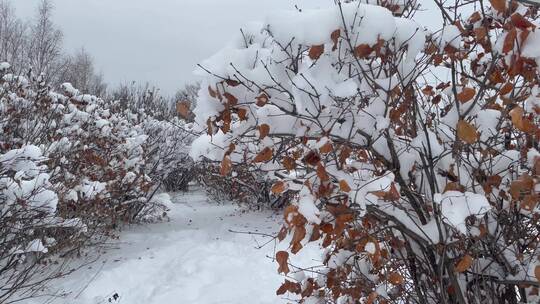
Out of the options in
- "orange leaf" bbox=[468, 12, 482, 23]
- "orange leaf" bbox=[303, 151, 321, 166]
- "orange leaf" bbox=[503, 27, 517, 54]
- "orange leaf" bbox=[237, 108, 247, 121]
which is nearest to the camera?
"orange leaf" bbox=[503, 27, 517, 54]

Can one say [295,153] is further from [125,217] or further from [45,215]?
[125,217]

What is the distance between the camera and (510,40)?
1.40 metres

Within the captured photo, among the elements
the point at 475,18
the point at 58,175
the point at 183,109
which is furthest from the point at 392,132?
the point at 58,175

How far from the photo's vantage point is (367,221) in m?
2.06

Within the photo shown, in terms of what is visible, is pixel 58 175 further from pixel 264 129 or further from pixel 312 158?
pixel 312 158

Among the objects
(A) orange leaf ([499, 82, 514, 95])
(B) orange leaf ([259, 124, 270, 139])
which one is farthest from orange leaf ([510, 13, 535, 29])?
(B) orange leaf ([259, 124, 270, 139])

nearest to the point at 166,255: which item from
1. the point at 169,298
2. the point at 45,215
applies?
the point at 169,298

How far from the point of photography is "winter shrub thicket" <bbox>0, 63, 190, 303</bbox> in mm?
3945

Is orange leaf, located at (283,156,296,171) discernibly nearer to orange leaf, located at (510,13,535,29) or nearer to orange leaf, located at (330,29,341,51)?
orange leaf, located at (330,29,341,51)

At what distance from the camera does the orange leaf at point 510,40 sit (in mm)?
1391

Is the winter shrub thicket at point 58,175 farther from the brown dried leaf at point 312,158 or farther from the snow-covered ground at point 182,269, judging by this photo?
the brown dried leaf at point 312,158

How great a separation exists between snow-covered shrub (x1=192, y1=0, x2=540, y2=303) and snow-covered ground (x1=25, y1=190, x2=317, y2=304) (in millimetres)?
2707

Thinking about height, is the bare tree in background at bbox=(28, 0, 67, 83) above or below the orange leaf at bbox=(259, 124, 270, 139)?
above

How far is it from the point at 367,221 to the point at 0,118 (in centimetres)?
506
